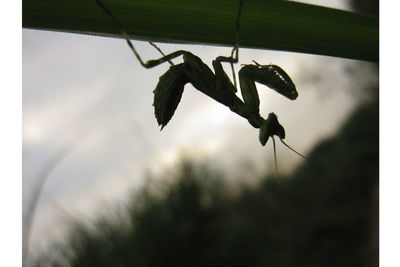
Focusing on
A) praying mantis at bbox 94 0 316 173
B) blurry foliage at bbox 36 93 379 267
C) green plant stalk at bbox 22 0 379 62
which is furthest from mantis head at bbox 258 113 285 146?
blurry foliage at bbox 36 93 379 267

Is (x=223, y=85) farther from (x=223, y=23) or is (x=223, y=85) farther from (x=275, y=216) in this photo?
(x=275, y=216)

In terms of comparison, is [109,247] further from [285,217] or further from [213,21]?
[213,21]

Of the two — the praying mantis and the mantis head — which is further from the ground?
the praying mantis

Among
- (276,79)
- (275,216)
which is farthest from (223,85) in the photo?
(275,216)

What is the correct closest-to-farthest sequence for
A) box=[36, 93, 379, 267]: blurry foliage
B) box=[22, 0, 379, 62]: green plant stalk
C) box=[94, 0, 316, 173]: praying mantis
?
box=[22, 0, 379, 62]: green plant stalk < box=[94, 0, 316, 173]: praying mantis < box=[36, 93, 379, 267]: blurry foliage

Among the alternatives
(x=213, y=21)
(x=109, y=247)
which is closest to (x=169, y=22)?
(x=213, y=21)

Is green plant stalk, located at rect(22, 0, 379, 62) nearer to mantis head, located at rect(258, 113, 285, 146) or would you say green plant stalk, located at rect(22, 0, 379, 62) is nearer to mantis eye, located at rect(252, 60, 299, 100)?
mantis eye, located at rect(252, 60, 299, 100)
